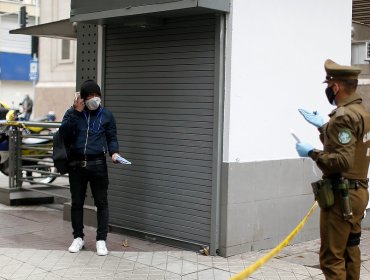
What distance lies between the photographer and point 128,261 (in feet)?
19.9

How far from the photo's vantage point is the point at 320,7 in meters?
7.11

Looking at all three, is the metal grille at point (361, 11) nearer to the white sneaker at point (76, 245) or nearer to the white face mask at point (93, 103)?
the white face mask at point (93, 103)

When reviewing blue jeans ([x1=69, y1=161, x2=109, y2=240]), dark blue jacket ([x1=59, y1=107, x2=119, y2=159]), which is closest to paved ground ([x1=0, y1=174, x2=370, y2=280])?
blue jeans ([x1=69, y1=161, x2=109, y2=240])

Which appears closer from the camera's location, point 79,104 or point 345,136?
point 345,136

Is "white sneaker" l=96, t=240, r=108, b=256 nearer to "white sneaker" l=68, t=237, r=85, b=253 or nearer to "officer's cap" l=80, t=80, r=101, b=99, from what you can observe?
"white sneaker" l=68, t=237, r=85, b=253

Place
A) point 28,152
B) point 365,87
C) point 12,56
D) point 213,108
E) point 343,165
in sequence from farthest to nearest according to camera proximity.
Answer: point 12,56, point 28,152, point 365,87, point 213,108, point 343,165

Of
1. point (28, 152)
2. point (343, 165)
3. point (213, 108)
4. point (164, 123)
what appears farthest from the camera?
point (28, 152)

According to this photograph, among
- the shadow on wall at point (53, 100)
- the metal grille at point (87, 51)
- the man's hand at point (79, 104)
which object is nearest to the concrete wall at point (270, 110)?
the man's hand at point (79, 104)

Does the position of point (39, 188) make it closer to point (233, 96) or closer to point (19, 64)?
point (233, 96)

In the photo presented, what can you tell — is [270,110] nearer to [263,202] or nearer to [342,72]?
[263,202]

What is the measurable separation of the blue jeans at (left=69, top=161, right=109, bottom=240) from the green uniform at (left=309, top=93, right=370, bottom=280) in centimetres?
277

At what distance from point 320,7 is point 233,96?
6.08 feet

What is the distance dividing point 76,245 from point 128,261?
27.7 inches

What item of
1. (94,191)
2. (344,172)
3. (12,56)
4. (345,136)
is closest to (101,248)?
(94,191)
